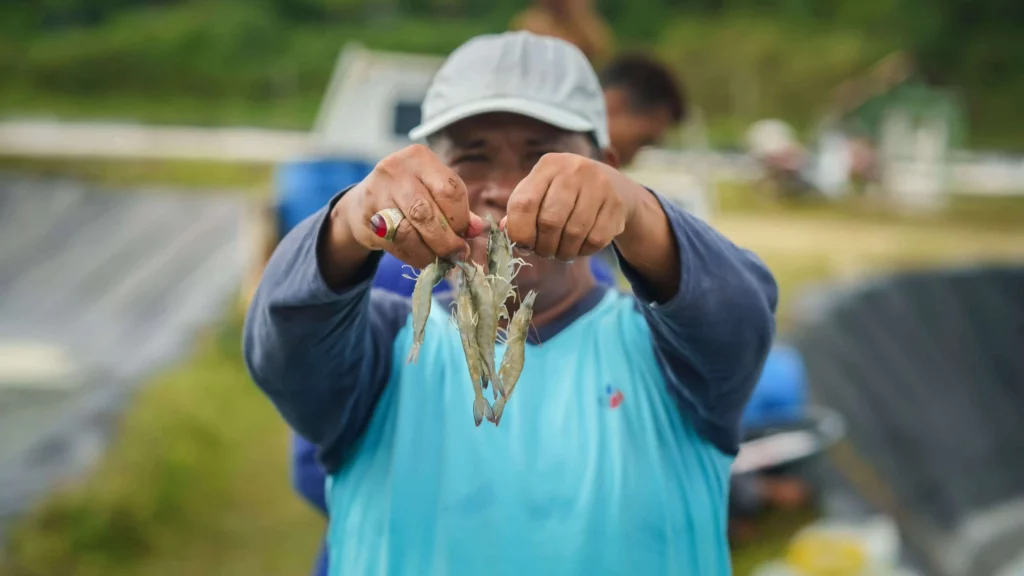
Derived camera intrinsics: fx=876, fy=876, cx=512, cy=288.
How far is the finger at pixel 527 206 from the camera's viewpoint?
3.63 feet

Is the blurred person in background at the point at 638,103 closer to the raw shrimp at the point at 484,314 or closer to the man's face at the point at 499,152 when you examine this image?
the man's face at the point at 499,152

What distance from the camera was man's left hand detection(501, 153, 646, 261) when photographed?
1107 mm

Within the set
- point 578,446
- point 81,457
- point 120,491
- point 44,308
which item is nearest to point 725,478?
point 578,446

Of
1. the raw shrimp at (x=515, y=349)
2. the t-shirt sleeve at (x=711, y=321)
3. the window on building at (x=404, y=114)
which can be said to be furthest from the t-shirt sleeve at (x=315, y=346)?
the window on building at (x=404, y=114)

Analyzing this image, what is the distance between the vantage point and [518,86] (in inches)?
54.6

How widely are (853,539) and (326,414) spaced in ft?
9.43

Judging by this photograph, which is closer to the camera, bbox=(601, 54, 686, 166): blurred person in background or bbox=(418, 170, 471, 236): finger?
bbox=(418, 170, 471, 236): finger

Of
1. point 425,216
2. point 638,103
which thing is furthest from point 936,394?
point 425,216

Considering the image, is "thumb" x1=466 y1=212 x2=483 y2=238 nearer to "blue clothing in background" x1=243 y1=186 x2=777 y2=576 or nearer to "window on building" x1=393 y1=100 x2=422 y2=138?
"blue clothing in background" x1=243 y1=186 x2=777 y2=576

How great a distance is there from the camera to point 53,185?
Answer: 17281mm

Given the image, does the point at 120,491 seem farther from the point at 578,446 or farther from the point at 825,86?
the point at 825,86

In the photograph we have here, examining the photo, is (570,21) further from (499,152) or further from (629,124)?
(499,152)

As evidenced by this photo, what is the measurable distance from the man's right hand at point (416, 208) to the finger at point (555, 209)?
102 millimetres

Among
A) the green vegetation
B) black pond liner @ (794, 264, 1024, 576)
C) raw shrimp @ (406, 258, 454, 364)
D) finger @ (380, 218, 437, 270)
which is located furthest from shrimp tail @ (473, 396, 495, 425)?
the green vegetation
